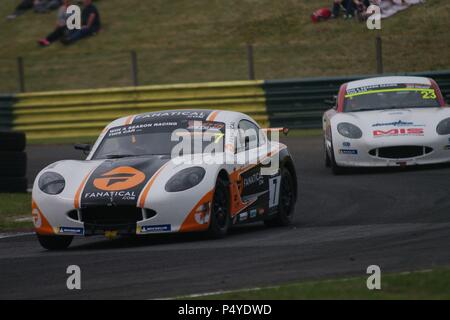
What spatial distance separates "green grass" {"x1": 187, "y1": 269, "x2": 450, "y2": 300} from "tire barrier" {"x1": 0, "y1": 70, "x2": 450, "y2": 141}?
14.7 m

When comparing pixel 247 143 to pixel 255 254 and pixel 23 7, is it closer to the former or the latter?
pixel 255 254

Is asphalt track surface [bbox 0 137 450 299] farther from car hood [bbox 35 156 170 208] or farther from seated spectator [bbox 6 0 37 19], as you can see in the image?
seated spectator [bbox 6 0 37 19]

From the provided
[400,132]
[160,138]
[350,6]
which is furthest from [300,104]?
[160,138]

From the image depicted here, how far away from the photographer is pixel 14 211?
14.0 m

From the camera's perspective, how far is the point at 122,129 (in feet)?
37.9

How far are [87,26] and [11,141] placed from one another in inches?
601

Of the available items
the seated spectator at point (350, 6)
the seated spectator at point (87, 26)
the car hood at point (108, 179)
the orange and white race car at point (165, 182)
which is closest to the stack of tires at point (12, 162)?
the orange and white race car at point (165, 182)

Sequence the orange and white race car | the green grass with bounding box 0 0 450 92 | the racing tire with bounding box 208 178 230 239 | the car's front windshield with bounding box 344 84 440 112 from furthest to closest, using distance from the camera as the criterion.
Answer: the green grass with bounding box 0 0 450 92, the car's front windshield with bounding box 344 84 440 112, the racing tire with bounding box 208 178 230 239, the orange and white race car

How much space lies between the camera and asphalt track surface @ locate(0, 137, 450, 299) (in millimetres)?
7945

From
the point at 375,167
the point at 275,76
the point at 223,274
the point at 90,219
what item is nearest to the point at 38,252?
the point at 90,219

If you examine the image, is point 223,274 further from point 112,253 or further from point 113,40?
point 113,40

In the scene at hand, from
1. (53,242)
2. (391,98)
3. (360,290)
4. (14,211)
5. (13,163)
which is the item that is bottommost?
(14,211)

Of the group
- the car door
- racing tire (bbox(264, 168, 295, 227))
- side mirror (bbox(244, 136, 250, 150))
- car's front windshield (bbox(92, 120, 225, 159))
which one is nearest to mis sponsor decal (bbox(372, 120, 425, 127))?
racing tire (bbox(264, 168, 295, 227))

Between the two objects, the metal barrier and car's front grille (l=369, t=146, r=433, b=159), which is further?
the metal barrier
